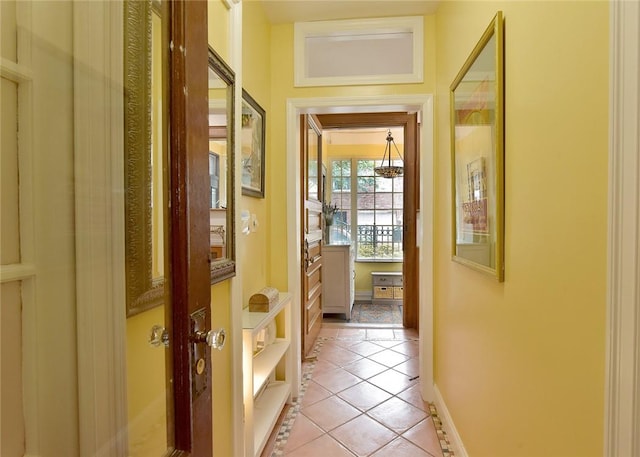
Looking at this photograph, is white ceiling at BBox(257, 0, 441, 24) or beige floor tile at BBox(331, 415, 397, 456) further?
white ceiling at BBox(257, 0, 441, 24)

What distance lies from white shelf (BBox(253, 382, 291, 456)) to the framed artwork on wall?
130 centimetres

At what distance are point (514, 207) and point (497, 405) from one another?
0.75 metres

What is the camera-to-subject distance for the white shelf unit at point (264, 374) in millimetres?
1707

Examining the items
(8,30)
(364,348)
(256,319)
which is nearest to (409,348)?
(364,348)

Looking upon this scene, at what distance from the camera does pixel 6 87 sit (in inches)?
25.6

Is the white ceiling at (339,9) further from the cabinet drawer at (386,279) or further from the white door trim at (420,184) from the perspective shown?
the cabinet drawer at (386,279)

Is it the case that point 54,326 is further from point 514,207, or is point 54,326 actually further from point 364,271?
point 364,271

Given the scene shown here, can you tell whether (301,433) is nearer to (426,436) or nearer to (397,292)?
(426,436)

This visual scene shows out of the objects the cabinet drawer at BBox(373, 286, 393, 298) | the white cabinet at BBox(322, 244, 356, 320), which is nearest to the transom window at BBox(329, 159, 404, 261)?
the cabinet drawer at BBox(373, 286, 393, 298)

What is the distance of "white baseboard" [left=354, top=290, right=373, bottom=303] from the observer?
5.81 m

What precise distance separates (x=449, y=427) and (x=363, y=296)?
12.5 ft

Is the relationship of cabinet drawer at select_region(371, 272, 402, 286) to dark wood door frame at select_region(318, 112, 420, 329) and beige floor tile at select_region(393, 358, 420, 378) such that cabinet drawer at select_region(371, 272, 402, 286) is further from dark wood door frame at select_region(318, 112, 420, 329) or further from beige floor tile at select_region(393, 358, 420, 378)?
beige floor tile at select_region(393, 358, 420, 378)

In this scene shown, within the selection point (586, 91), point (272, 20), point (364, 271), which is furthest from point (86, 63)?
point (364, 271)

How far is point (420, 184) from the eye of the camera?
99.6 inches
